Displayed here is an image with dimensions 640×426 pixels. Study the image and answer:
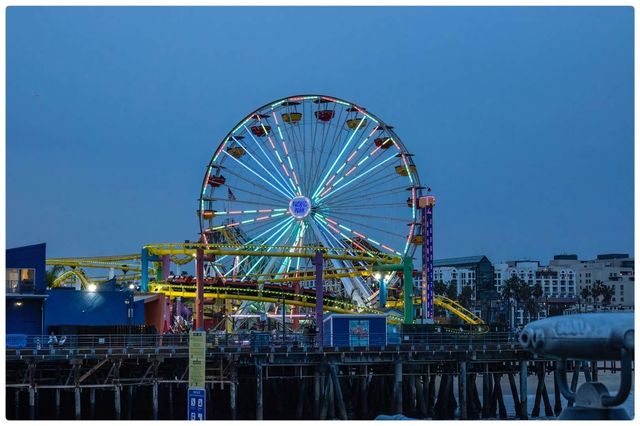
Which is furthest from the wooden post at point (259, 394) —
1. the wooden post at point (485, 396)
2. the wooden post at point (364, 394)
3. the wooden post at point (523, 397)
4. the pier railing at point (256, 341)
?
the wooden post at point (523, 397)

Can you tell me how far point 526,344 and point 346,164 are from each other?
5656 centimetres

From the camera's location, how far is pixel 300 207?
73.4 metres

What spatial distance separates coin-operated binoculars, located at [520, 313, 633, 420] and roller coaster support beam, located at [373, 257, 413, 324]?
49.9 meters

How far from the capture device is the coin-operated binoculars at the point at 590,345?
17.9m

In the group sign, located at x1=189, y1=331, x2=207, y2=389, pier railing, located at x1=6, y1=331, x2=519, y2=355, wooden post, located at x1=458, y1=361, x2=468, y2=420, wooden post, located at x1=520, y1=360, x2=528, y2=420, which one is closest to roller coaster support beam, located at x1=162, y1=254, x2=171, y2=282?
pier railing, located at x1=6, y1=331, x2=519, y2=355

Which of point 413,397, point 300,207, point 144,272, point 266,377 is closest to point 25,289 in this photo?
point 266,377

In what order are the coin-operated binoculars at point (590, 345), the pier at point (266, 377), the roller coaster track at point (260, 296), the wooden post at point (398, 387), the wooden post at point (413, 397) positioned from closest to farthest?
the coin-operated binoculars at point (590, 345) → the pier at point (266, 377) → the wooden post at point (398, 387) → the wooden post at point (413, 397) → the roller coaster track at point (260, 296)

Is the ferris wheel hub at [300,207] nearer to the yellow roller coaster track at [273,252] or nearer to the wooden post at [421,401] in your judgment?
the yellow roller coaster track at [273,252]

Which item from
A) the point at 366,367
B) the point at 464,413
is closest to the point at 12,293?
the point at 366,367

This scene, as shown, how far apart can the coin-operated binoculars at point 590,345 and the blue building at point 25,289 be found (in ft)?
136

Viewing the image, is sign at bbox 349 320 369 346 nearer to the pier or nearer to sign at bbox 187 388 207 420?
the pier

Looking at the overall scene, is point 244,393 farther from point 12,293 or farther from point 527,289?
point 527,289

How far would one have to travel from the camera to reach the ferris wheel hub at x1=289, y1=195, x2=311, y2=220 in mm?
73188

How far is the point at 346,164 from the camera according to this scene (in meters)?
74.8
